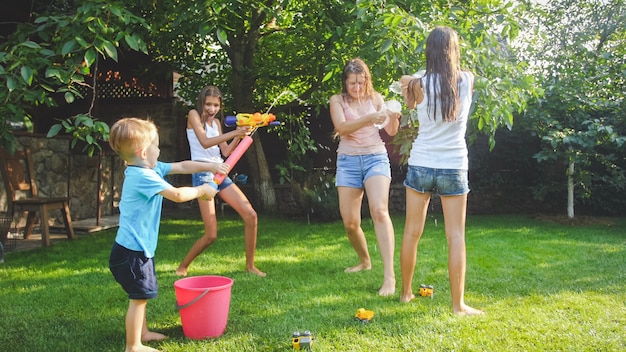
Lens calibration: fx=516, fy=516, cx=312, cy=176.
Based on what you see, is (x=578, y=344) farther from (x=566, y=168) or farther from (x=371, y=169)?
(x=566, y=168)

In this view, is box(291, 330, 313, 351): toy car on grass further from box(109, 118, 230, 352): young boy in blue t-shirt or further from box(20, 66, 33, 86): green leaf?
box(20, 66, 33, 86): green leaf

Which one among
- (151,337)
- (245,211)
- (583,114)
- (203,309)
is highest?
(583,114)

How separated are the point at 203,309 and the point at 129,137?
2.82 feet

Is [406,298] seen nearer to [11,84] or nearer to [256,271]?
[256,271]

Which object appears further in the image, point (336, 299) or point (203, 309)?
point (336, 299)

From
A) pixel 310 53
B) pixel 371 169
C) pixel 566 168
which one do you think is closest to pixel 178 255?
pixel 371 169

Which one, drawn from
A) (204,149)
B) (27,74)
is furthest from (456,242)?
(27,74)

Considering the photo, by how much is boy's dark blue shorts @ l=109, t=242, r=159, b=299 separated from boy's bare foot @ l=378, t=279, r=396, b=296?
1.46m

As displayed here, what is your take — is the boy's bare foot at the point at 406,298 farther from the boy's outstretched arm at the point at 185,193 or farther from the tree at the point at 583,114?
the tree at the point at 583,114

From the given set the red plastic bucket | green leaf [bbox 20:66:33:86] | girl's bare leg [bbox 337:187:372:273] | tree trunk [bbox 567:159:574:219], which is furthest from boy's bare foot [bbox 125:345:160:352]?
tree trunk [bbox 567:159:574:219]

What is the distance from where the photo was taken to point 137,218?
90.6 inches

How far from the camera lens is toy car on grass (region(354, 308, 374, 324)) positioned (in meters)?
2.62

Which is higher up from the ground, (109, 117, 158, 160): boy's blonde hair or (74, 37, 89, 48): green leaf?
(74, 37, 89, 48): green leaf

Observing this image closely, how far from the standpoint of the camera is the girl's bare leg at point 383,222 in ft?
10.8
